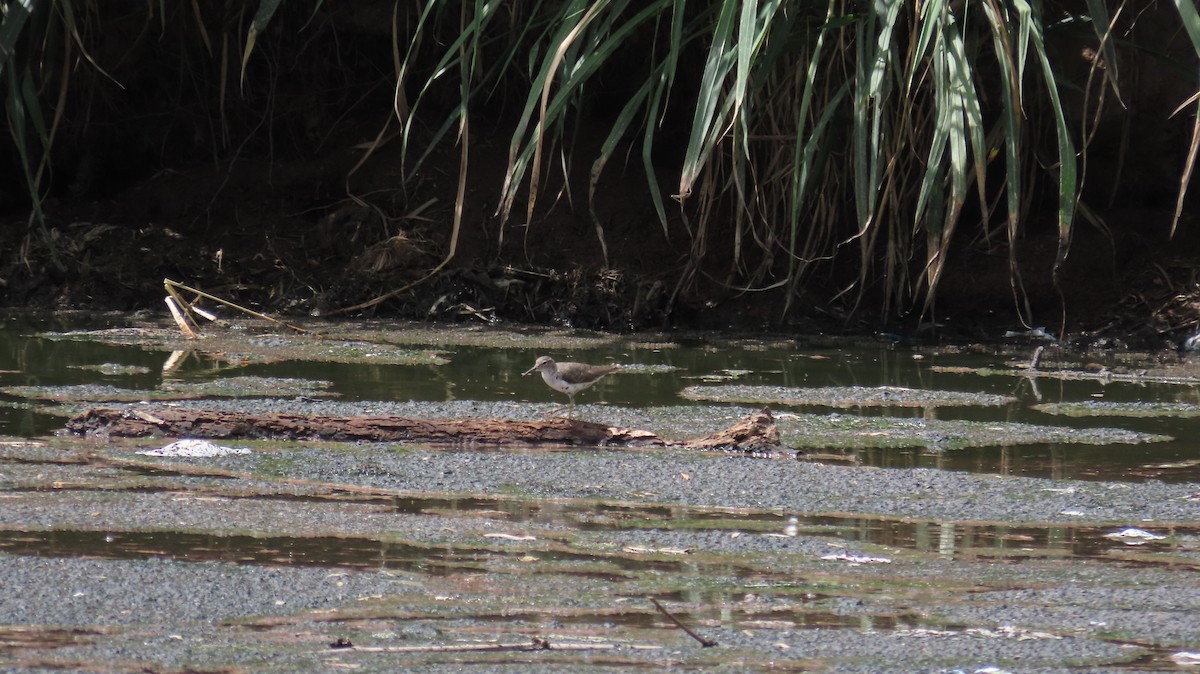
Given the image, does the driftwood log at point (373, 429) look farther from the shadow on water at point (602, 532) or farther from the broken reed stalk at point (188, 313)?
the broken reed stalk at point (188, 313)

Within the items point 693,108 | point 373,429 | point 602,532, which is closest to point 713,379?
point 373,429

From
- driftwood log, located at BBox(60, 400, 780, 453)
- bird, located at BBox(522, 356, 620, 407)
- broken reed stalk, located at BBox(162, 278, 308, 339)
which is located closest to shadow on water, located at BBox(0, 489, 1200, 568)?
driftwood log, located at BBox(60, 400, 780, 453)

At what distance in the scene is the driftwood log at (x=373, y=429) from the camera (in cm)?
550

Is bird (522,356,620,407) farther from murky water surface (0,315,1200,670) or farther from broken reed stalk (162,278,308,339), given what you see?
broken reed stalk (162,278,308,339)

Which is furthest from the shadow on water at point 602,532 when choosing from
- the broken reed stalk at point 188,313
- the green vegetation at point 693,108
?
the broken reed stalk at point 188,313

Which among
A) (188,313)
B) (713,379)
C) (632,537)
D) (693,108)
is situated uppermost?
(693,108)

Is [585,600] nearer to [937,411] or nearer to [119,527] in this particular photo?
[119,527]

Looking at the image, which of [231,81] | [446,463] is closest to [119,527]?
[446,463]

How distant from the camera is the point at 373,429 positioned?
556 cm

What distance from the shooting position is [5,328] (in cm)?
890

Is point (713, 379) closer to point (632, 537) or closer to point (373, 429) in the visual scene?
point (373, 429)

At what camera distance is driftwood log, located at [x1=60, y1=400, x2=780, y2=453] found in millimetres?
5504

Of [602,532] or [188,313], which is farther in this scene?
[188,313]

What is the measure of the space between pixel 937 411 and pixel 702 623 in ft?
11.5
